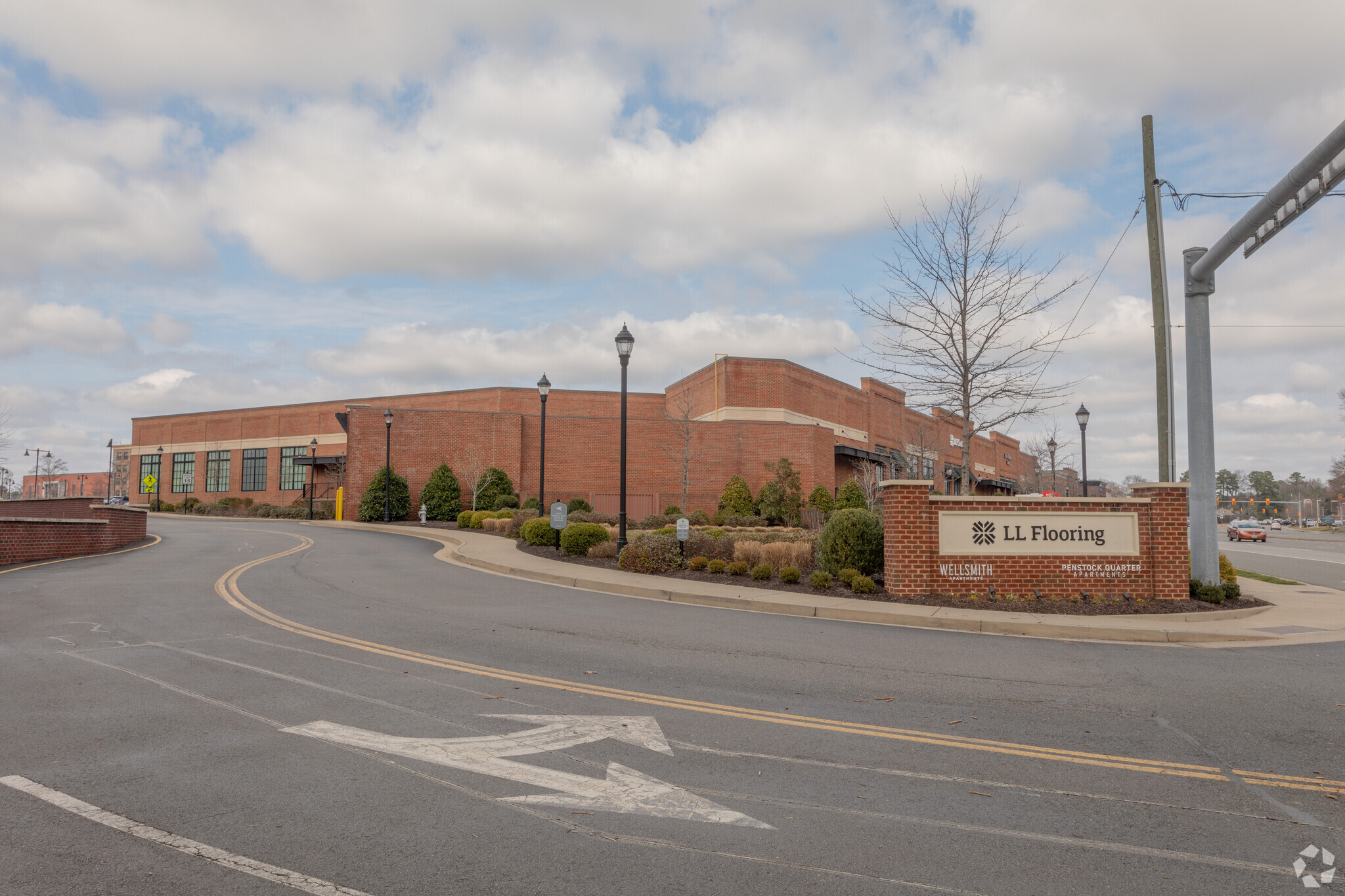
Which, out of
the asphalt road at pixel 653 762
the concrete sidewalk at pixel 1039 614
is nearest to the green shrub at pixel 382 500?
the concrete sidewalk at pixel 1039 614

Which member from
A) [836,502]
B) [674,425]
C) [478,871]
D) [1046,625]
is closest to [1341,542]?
[836,502]

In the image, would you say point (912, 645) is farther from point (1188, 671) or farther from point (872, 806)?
point (872, 806)

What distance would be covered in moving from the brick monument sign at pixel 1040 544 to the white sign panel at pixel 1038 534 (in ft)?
0.04

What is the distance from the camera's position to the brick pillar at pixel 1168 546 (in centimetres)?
1298

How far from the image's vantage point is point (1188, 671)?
324 inches

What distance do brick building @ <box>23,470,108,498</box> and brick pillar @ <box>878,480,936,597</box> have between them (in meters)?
126

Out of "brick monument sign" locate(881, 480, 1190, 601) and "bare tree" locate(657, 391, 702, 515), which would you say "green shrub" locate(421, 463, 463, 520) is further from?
"brick monument sign" locate(881, 480, 1190, 601)

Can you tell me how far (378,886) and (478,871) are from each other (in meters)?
0.43

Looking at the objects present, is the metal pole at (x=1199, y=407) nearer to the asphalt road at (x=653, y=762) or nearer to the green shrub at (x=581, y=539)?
the asphalt road at (x=653, y=762)

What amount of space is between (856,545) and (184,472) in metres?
75.8

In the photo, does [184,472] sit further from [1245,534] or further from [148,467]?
[1245,534]

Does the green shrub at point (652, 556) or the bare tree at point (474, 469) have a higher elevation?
the bare tree at point (474, 469)

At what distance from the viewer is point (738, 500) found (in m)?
41.4

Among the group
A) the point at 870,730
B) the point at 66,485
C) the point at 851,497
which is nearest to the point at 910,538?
the point at 870,730
